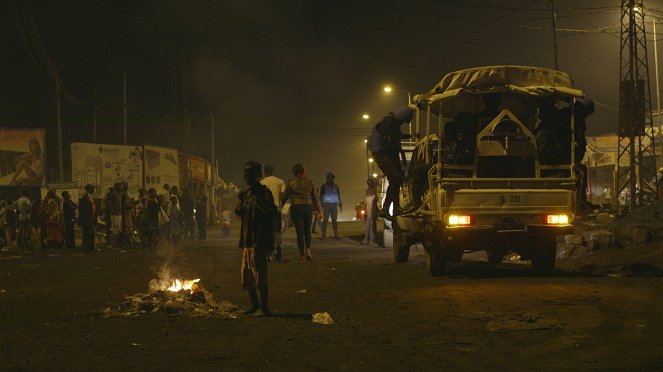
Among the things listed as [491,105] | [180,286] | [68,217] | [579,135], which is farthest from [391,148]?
[68,217]

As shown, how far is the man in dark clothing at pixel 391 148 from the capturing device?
511 inches

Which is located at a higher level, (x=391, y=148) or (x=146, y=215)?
(x=391, y=148)

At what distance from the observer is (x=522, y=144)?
1120 centimetres

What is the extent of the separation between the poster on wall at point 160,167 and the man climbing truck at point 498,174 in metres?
34.5

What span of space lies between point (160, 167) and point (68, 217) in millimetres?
25529

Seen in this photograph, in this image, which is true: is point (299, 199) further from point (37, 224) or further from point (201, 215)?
point (201, 215)

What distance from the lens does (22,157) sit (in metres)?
38.8

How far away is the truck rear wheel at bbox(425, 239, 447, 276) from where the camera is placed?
38.3 feet

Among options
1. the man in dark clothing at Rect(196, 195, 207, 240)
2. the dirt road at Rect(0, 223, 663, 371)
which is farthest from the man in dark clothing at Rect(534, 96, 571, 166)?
the man in dark clothing at Rect(196, 195, 207, 240)

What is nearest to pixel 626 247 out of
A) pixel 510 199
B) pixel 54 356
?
pixel 510 199

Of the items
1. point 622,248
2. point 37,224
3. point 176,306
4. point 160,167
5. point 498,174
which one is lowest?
point 176,306

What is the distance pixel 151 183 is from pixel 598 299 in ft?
128

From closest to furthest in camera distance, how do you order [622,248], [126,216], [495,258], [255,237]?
[255,237]
[495,258]
[622,248]
[126,216]

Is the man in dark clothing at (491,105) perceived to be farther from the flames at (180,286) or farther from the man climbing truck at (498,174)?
the flames at (180,286)
